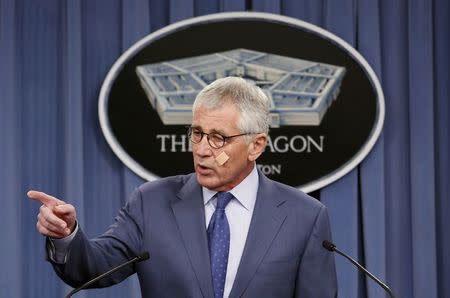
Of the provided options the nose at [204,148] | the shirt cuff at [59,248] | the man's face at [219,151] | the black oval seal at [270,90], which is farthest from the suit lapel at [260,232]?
the black oval seal at [270,90]

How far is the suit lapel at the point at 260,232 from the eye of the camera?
1962mm

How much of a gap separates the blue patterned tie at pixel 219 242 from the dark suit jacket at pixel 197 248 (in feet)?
0.09

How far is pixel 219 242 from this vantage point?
2014 millimetres

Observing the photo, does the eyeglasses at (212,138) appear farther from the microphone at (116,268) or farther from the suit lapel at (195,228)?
the microphone at (116,268)

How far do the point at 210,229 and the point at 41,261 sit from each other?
1670 mm

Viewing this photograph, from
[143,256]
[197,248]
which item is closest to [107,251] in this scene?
[143,256]

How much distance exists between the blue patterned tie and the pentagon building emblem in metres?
1.48

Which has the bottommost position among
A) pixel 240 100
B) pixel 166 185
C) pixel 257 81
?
pixel 166 185

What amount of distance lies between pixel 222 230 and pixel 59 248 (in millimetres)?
425

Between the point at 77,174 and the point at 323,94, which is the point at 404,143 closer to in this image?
the point at 323,94

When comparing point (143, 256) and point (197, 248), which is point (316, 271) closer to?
point (197, 248)

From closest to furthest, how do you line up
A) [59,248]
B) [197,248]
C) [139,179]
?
1. [59,248]
2. [197,248]
3. [139,179]

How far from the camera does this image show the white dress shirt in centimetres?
202

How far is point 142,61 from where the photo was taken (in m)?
3.52
